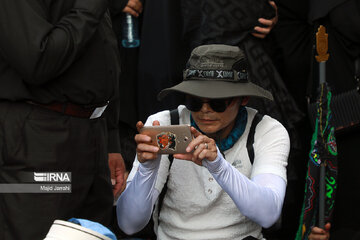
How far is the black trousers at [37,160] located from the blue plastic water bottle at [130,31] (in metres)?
1.55

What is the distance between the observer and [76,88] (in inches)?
97.3

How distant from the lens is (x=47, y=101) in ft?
8.00

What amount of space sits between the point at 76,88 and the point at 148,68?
5.09 feet

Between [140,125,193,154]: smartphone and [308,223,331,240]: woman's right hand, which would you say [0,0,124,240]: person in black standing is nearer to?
[140,125,193,154]: smartphone

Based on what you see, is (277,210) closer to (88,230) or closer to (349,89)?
(88,230)

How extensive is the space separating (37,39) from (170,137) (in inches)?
23.4

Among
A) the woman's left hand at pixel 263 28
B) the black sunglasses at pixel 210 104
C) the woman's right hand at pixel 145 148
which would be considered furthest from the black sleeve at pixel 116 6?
the woman's right hand at pixel 145 148

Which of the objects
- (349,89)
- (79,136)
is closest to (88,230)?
(79,136)

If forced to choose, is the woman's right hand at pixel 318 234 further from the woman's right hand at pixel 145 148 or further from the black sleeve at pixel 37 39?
the black sleeve at pixel 37 39

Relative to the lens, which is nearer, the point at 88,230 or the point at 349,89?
the point at 88,230

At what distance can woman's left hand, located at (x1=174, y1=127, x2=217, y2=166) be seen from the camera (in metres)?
2.43

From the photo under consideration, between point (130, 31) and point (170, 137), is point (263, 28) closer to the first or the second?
point (130, 31)

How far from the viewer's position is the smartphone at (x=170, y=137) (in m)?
2.43

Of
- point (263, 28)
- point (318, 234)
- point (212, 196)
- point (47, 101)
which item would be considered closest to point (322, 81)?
point (263, 28)
